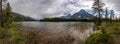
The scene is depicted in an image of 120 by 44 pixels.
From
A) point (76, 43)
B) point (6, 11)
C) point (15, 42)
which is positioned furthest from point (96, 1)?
point (15, 42)

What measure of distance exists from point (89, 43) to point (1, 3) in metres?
34.3

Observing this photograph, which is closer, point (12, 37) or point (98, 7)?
point (12, 37)

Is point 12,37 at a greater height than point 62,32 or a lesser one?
greater

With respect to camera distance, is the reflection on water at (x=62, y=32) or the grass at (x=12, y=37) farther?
the reflection on water at (x=62, y=32)

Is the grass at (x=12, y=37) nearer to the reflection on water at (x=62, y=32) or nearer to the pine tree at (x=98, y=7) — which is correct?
the reflection on water at (x=62, y=32)

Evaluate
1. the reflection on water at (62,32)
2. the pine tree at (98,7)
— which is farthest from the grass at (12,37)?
the pine tree at (98,7)

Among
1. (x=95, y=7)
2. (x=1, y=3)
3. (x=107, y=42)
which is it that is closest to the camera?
(x=107, y=42)

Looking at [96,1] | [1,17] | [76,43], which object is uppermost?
[96,1]

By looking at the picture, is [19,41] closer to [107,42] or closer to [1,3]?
[107,42]

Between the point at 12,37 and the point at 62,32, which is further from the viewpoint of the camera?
the point at 62,32

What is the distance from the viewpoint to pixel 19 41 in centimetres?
2292

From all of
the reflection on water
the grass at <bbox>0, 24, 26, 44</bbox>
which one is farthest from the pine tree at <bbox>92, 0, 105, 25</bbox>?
the grass at <bbox>0, 24, 26, 44</bbox>

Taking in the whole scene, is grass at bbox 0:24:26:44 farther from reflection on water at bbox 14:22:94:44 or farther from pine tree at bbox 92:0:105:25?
pine tree at bbox 92:0:105:25

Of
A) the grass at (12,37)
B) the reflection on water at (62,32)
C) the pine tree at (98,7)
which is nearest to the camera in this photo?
the grass at (12,37)
